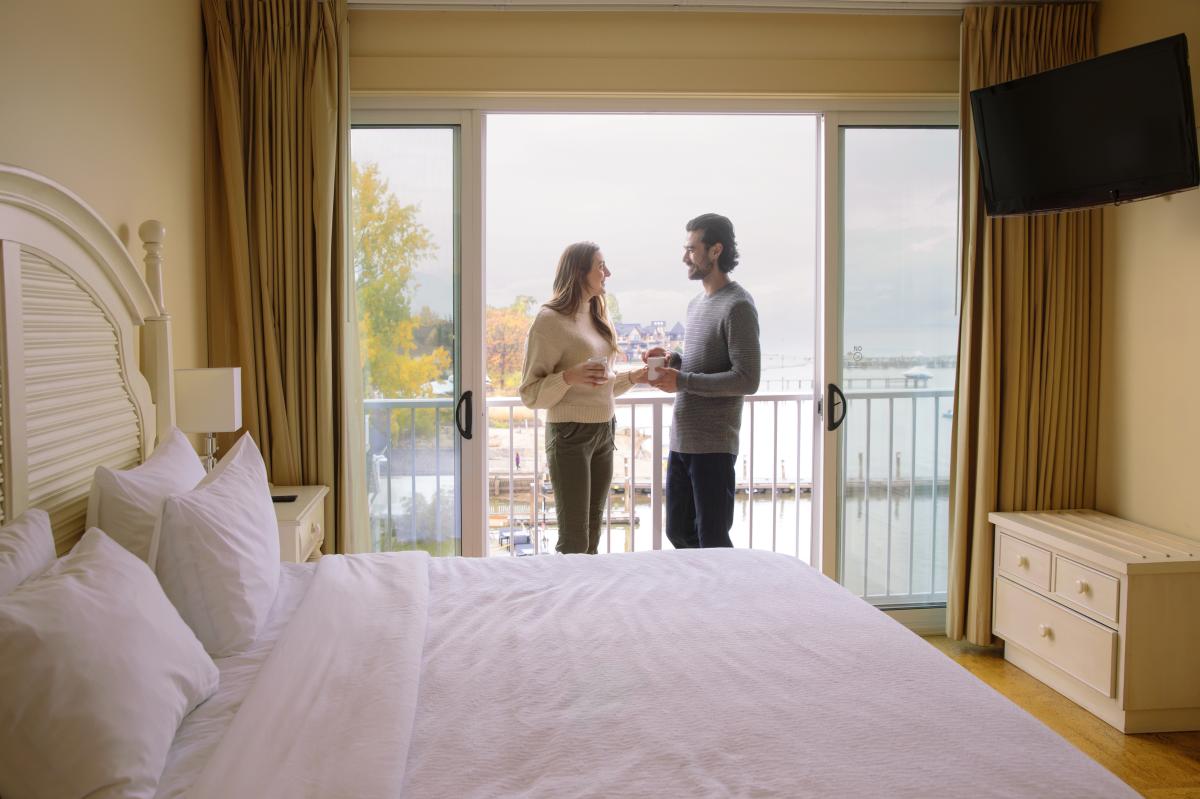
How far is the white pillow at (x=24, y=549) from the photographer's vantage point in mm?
1332

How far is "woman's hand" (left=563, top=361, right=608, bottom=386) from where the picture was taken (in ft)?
9.95

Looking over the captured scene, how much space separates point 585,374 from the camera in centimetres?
304

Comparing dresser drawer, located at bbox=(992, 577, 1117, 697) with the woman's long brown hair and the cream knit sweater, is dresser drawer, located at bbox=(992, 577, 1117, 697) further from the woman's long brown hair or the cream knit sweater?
the woman's long brown hair

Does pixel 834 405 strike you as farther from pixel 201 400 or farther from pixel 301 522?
pixel 201 400

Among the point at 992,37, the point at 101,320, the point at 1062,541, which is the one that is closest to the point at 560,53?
the point at 992,37

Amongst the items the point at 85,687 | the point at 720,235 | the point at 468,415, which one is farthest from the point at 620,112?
the point at 85,687

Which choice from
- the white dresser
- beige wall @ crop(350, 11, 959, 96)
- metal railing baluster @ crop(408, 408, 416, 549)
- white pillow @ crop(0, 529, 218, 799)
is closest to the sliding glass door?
beige wall @ crop(350, 11, 959, 96)

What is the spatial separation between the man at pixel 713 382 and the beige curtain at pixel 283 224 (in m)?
1.35

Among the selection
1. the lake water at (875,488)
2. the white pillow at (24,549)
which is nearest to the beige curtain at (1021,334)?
the lake water at (875,488)

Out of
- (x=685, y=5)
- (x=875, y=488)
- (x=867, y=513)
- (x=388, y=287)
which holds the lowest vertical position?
(x=867, y=513)

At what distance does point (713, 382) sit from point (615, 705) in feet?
5.78

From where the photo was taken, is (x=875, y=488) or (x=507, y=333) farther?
(x=507, y=333)

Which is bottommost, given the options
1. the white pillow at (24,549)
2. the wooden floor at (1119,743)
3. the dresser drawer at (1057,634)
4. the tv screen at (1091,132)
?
the wooden floor at (1119,743)

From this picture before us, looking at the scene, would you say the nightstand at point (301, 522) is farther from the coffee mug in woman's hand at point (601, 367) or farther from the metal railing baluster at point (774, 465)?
the metal railing baluster at point (774, 465)
